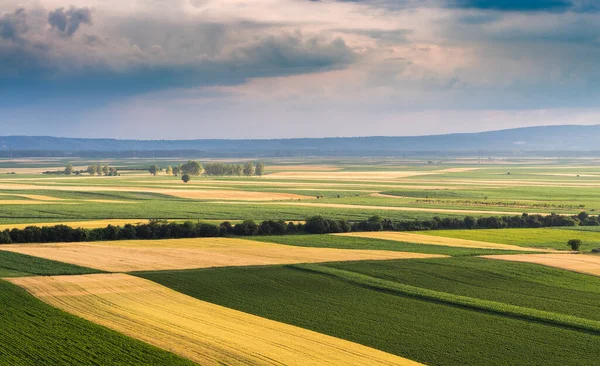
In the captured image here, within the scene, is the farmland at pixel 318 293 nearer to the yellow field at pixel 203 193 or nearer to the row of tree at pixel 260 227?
the row of tree at pixel 260 227

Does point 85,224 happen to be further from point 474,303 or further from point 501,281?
point 474,303

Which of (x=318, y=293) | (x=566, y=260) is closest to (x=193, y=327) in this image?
(x=318, y=293)

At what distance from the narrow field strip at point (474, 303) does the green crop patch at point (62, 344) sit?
51.7 ft

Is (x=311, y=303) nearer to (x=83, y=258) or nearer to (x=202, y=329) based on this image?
(x=202, y=329)

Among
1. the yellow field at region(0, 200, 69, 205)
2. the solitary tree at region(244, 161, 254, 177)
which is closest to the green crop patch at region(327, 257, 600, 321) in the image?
the yellow field at region(0, 200, 69, 205)

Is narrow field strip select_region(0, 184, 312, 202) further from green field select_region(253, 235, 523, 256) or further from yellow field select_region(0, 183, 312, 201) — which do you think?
green field select_region(253, 235, 523, 256)

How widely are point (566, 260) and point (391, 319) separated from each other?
23.3 metres

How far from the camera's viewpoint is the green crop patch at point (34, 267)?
45.4m

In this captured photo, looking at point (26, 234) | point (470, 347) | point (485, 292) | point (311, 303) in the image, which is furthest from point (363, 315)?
point (26, 234)

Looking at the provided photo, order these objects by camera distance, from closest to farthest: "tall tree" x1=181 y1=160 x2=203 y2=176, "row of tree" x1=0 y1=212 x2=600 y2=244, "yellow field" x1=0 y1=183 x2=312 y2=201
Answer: "row of tree" x1=0 y1=212 x2=600 y2=244, "yellow field" x1=0 y1=183 x2=312 y2=201, "tall tree" x1=181 y1=160 x2=203 y2=176

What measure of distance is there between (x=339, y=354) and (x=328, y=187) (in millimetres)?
118215

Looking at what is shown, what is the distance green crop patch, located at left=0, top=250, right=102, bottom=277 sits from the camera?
45.4 m

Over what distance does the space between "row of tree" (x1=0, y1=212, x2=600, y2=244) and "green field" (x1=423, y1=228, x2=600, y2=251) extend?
3643 millimetres

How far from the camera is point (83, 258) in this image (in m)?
51.9
